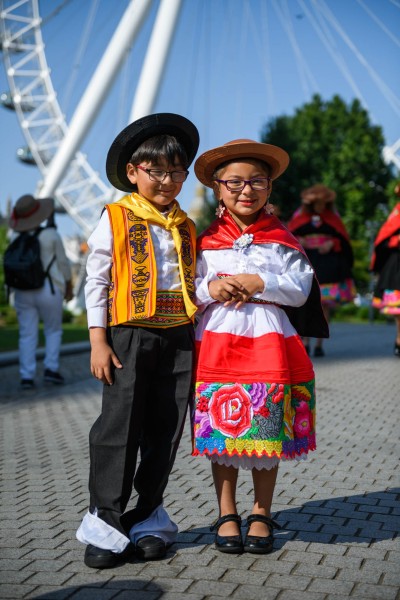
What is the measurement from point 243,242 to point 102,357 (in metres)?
0.72

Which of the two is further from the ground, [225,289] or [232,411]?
[225,289]

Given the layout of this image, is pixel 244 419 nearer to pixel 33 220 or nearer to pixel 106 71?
pixel 33 220

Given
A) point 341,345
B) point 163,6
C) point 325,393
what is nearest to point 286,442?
point 325,393

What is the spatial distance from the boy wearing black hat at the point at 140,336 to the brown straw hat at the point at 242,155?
11 centimetres

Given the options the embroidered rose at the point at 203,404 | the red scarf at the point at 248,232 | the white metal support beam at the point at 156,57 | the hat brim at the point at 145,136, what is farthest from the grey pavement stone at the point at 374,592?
the white metal support beam at the point at 156,57

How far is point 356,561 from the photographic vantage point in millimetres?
3557

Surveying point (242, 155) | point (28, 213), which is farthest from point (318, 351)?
point (242, 155)

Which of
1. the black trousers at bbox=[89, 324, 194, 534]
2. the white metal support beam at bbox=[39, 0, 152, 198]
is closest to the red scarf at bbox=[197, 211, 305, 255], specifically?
the black trousers at bbox=[89, 324, 194, 534]

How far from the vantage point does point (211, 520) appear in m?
4.22

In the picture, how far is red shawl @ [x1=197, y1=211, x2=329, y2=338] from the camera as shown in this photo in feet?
12.5

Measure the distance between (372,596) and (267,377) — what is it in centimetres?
89

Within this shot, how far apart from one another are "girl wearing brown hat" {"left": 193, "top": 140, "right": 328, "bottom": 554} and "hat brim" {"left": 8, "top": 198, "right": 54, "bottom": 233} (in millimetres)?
5766

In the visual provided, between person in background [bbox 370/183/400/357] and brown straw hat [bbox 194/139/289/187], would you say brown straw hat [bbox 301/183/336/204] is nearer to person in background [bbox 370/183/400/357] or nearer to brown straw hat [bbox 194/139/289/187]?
person in background [bbox 370/183/400/357]

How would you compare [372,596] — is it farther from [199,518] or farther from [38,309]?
[38,309]
